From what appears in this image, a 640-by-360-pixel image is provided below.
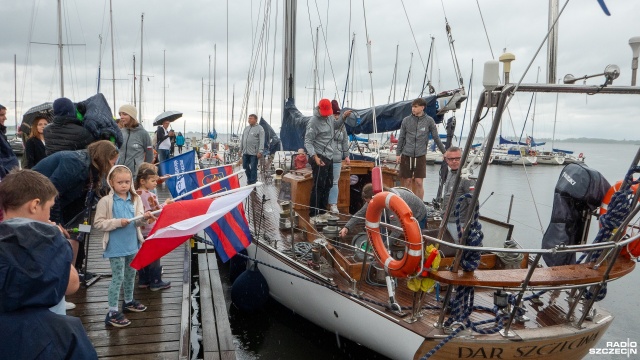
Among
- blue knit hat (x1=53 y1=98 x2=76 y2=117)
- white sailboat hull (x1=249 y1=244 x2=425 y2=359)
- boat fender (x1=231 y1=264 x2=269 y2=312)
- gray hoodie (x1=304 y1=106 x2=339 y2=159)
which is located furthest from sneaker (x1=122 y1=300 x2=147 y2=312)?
gray hoodie (x1=304 y1=106 x2=339 y2=159)

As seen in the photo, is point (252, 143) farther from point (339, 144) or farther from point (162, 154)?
point (162, 154)

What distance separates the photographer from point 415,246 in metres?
3.36

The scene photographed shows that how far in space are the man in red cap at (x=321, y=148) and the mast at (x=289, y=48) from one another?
10.3 ft

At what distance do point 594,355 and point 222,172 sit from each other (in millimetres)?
6292

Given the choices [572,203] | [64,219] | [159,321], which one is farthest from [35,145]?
[572,203]

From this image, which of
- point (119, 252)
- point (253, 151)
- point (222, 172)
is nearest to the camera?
point (119, 252)

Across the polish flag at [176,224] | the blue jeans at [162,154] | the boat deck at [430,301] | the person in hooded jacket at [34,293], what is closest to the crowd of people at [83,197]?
the person in hooded jacket at [34,293]

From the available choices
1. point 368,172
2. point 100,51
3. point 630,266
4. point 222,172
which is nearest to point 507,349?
point 630,266

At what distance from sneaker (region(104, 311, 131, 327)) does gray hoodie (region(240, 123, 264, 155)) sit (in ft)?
20.2

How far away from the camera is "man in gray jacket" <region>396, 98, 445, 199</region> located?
7.55 metres

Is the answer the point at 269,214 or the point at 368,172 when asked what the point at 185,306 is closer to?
the point at 269,214

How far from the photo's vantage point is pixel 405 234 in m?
3.42

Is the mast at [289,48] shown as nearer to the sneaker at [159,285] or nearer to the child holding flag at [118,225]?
the sneaker at [159,285]

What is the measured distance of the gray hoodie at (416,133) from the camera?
24.9ft
